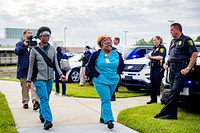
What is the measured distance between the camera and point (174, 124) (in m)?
5.54

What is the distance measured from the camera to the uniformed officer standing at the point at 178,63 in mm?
5707

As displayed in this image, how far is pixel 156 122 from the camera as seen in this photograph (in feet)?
18.6

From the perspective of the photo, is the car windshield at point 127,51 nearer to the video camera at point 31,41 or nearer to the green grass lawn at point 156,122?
the green grass lawn at point 156,122

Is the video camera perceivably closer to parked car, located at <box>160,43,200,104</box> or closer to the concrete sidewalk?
the concrete sidewalk

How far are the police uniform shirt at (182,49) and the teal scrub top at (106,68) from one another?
3.84 ft

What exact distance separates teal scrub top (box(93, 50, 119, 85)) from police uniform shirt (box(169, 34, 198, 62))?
1.17m

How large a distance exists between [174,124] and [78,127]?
5.65ft

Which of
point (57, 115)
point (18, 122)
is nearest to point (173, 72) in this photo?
point (57, 115)

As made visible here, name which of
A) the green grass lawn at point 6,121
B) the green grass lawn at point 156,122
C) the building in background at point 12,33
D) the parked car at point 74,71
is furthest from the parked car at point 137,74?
the building in background at point 12,33

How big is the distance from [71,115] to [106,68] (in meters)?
1.73

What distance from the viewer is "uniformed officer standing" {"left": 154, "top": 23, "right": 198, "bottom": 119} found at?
5.71 m

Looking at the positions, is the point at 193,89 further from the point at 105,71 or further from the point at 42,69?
the point at 42,69

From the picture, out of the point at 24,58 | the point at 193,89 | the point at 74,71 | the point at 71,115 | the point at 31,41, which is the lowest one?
the point at 71,115

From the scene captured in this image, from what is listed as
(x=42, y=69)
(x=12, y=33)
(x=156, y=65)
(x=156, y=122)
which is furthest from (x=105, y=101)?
(x=12, y=33)
